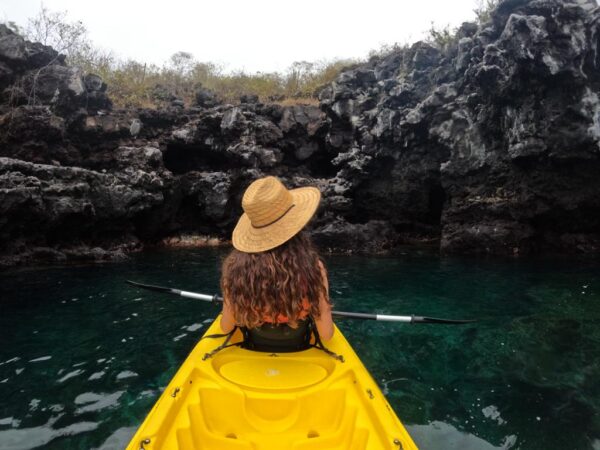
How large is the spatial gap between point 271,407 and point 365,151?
1288 centimetres

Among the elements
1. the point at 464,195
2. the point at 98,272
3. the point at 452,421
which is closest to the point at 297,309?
the point at 452,421

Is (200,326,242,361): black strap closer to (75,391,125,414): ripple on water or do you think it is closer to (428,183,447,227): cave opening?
(75,391,125,414): ripple on water

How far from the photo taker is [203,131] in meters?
15.4

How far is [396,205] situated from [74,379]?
42.0 ft

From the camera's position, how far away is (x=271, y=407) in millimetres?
2633

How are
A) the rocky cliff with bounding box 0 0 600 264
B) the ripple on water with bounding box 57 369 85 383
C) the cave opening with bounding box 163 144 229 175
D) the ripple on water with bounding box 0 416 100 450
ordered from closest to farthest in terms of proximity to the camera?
the ripple on water with bounding box 0 416 100 450 < the ripple on water with bounding box 57 369 85 383 < the rocky cliff with bounding box 0 0 600 264 < the cave opening with bounding box 163 144 229 175

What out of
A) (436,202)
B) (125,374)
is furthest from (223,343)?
(436,202)

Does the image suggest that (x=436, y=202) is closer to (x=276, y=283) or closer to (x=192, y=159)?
(x=192, y=159)

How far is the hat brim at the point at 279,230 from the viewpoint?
277cm

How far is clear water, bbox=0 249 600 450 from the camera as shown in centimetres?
335

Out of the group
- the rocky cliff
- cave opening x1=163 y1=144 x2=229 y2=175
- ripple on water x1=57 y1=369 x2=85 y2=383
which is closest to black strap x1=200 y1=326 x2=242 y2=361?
ripple on water x1=57 y1=369 x2=85 y2=383

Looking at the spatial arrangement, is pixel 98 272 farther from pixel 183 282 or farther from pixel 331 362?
pixel 331 362

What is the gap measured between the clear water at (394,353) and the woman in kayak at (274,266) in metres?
1.45

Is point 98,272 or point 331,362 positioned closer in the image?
point 331,362
